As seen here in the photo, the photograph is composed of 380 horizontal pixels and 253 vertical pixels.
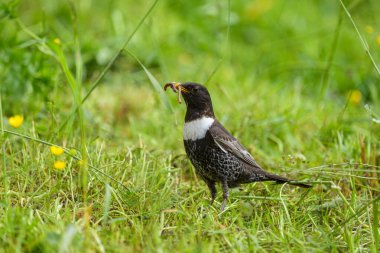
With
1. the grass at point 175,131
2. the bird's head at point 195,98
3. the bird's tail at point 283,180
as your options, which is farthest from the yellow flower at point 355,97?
the bird's head at point 195,98

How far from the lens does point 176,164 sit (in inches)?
195

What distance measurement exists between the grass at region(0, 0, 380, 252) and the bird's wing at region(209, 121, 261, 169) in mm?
272

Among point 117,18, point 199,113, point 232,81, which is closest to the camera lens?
point 199,113

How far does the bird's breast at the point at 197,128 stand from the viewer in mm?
4246

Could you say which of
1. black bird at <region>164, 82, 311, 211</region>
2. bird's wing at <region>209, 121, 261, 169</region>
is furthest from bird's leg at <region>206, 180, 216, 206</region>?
bird's wing at <region>209, 121, 261, 169</region>

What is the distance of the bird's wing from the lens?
14.0 feet

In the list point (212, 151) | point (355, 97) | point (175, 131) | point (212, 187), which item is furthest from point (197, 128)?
point (355, 97)

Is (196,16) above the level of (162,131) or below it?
above

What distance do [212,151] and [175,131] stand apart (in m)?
1.35

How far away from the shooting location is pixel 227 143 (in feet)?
Answer: 14.1

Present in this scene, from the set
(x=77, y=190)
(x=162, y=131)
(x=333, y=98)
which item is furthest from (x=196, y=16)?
(x=77, y=190)

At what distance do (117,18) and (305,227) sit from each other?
13.6ft

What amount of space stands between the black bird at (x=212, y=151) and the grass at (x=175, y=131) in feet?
0.47

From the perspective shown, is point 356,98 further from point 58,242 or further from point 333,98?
point 58,242
